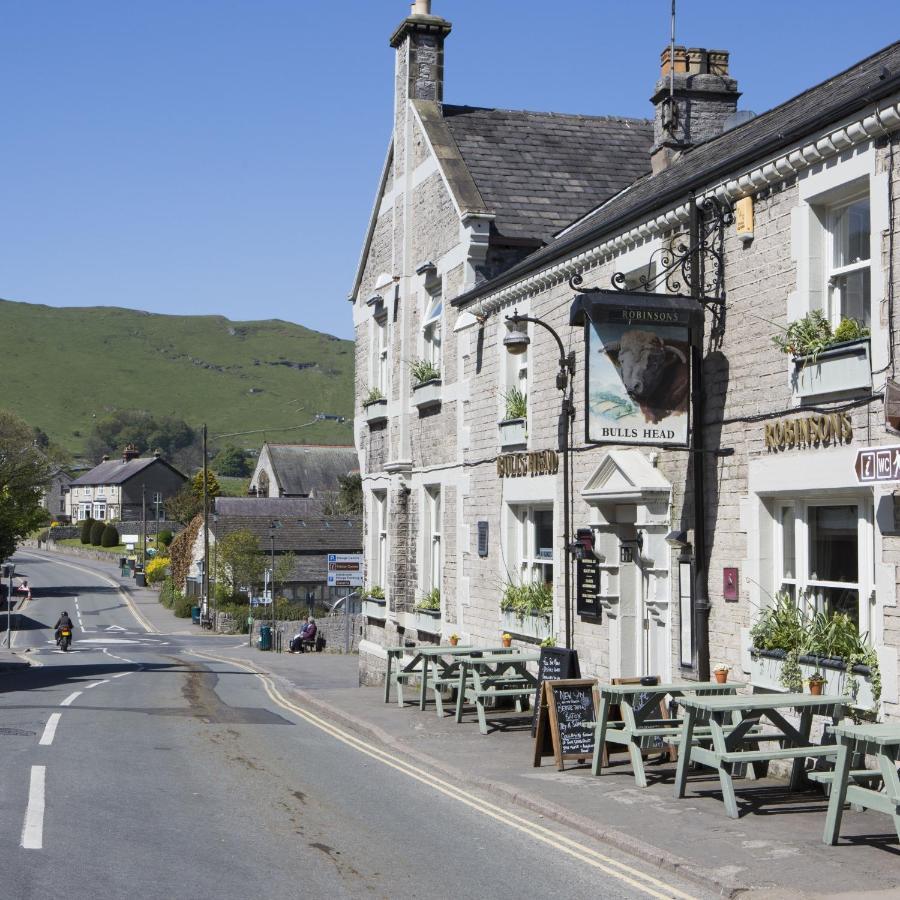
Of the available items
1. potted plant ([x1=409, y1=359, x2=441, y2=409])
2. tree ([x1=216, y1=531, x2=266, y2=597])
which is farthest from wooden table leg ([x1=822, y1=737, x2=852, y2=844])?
tree ([x1=216, y1=531, x2=266, y2=597])

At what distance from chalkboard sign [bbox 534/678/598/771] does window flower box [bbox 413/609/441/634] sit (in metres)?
9.33

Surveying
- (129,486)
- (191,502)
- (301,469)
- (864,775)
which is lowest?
(864,775)

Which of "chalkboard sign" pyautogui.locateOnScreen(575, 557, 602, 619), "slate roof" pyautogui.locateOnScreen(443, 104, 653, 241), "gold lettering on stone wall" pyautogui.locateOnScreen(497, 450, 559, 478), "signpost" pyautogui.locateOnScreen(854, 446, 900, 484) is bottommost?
"chalkboard sign" pyautogui.locateOnScreen(575, 557, 602, 619)

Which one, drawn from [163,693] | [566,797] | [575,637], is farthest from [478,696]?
[163,693]

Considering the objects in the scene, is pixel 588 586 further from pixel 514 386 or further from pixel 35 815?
pixel 35 815

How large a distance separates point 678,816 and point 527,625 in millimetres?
7993

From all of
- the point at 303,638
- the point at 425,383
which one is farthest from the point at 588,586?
the point at 303,638

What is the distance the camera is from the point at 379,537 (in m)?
27.4

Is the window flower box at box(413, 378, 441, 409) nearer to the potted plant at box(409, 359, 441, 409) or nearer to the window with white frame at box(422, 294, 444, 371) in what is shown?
the potted plant at box(409, 359, 441, 409)

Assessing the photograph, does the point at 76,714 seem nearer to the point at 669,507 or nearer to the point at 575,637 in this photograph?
the point at 575,637

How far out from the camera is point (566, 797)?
11.1 m

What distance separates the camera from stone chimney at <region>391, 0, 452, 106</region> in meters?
24.5

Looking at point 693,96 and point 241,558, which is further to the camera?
point 241,558

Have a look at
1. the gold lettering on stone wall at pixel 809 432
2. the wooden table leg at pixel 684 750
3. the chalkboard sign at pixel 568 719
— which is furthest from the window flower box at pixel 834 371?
the chalkboard sign at pixel 568 719
